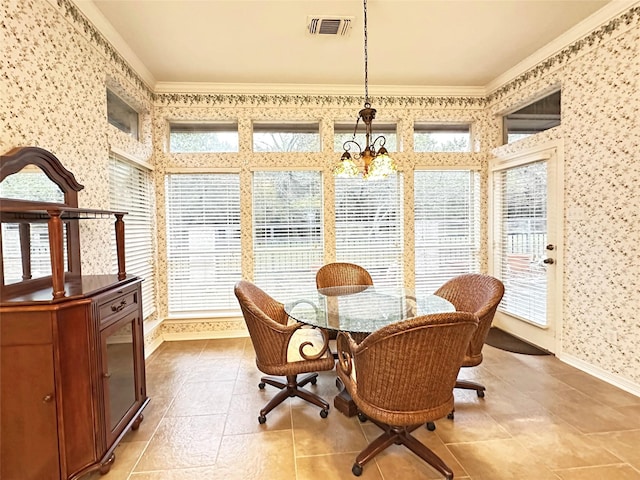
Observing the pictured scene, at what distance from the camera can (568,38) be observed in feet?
9.57

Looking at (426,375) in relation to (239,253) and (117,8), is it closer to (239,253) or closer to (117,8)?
(239,253)

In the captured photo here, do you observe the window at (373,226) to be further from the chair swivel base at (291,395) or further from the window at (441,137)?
the chair swivel base at (291,395)

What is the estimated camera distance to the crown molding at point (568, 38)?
8.19 feet

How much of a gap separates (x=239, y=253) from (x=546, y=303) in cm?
347

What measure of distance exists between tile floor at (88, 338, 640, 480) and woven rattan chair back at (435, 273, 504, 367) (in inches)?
18.7

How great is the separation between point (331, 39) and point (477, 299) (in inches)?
102

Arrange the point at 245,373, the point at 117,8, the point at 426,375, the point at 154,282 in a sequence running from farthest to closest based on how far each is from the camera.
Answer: the point at 154,282 → the point at 245,373 → the point at 117,8 → the point at 426,375

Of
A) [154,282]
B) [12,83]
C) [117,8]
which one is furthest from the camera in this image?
[154,282]

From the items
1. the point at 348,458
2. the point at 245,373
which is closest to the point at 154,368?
the point at 245,373

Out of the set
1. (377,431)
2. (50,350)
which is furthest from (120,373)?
(377,431)

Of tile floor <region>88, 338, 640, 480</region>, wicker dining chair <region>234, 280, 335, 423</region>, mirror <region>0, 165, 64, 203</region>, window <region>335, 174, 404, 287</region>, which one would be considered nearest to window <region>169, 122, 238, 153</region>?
window <region>335, 174, 404, 287</region>

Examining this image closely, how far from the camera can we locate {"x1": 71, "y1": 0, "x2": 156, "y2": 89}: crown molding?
7.80 ft

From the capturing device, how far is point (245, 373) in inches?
117

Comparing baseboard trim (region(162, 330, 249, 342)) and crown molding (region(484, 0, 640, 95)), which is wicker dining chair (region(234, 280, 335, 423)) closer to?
baseboard trim (region(162, 330, 249, 342))
